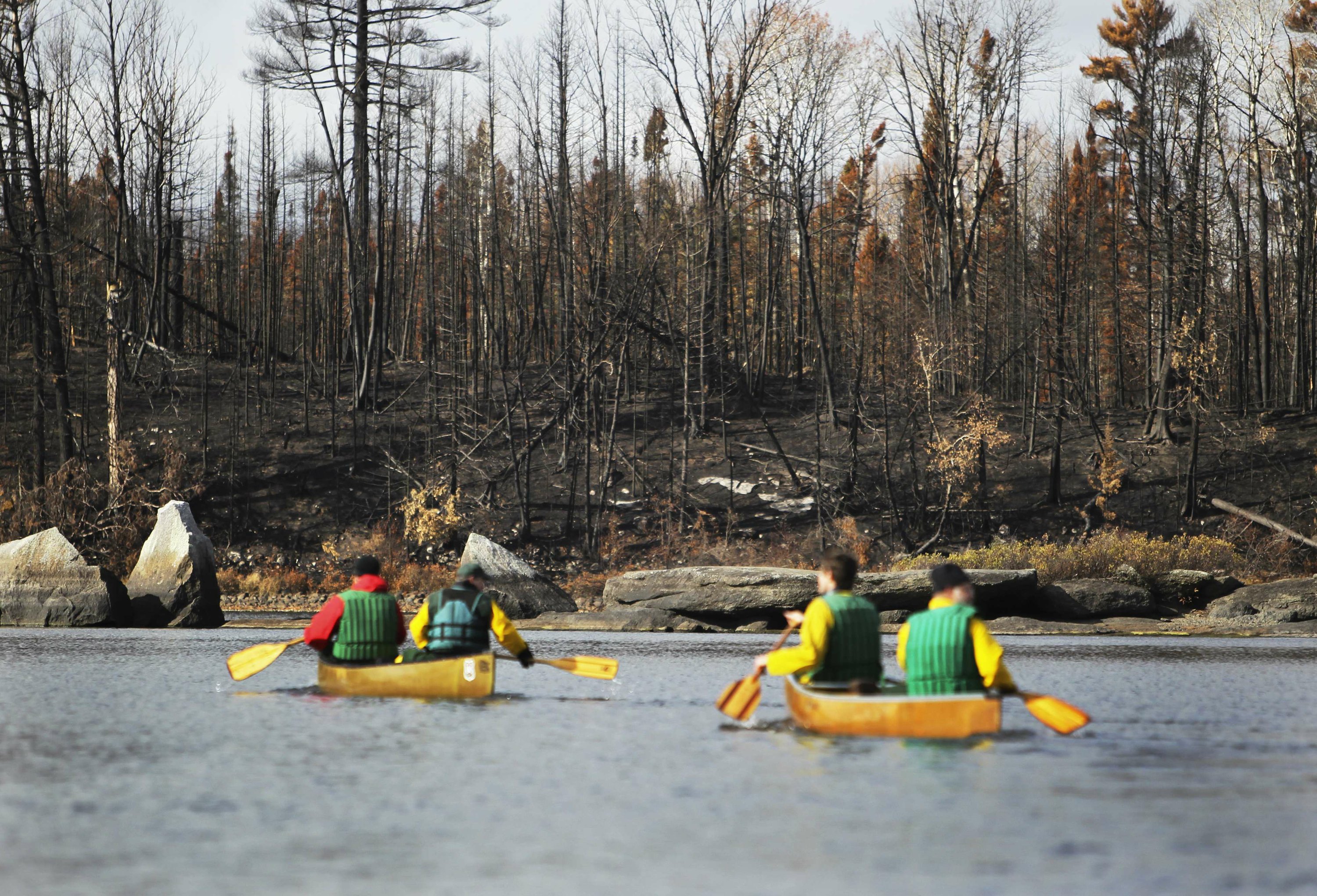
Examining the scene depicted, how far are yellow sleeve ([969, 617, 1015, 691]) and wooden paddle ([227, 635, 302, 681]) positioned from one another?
7.34 metres

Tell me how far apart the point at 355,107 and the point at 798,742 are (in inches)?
1284

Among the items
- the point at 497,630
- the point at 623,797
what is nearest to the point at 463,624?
the point at 497,630

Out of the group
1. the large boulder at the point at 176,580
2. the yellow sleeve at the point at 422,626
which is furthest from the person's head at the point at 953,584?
the large boulder at the point at 176,580

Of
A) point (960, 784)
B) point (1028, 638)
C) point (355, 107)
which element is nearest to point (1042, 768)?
point (960, 784)

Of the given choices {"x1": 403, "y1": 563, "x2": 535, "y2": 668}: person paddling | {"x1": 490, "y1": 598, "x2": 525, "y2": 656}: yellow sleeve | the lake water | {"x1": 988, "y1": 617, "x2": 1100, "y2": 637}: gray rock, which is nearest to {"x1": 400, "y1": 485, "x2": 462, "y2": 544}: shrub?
{"x1": 988, "y1": 617, "x2": 1100, "y2": 637}: gray rock

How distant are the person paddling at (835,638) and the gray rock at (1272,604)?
53.6ft

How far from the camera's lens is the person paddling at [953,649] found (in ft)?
30.3

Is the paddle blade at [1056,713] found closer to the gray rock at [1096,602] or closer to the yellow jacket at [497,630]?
the yellow jacket at [497,630]

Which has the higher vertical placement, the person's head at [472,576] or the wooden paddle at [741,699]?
the person's head at [472,576]

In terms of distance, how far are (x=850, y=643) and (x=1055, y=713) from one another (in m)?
1.60

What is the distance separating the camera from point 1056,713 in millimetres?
9656

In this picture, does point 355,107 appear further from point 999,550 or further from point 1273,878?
point 1273,878

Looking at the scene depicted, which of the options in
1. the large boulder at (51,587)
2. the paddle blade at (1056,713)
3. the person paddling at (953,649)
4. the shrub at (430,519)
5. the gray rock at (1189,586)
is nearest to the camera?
the person paddling at (953,649)

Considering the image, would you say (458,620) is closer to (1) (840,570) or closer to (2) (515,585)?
(1) (840,570)
